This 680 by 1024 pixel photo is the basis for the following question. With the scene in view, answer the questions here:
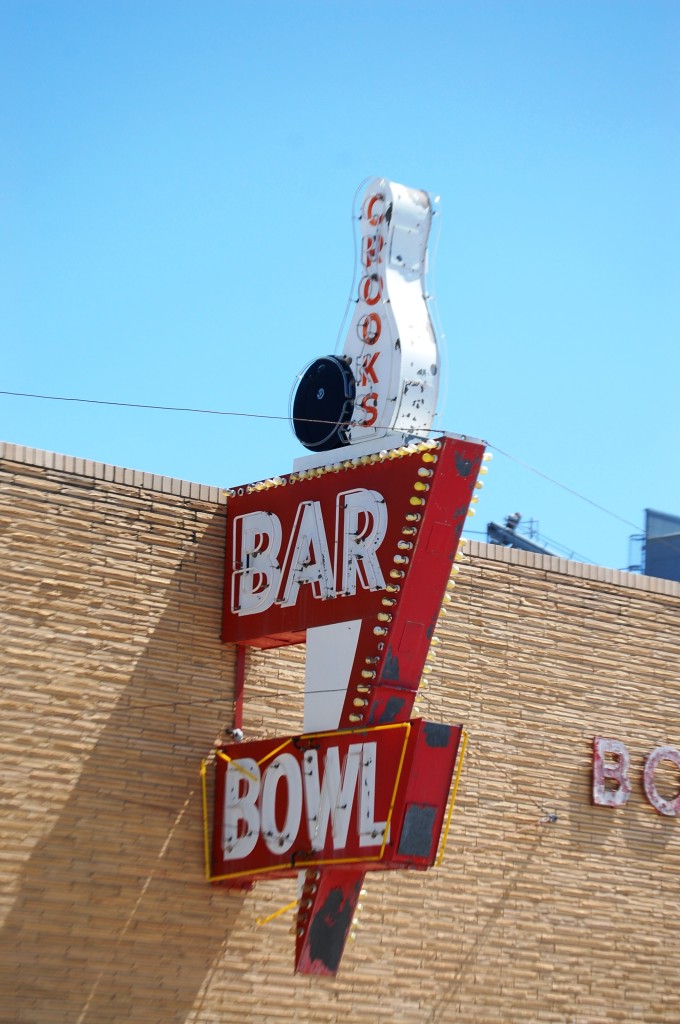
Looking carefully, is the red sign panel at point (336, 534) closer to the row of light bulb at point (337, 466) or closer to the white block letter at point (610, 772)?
the row of light bulb at point (337, 466)

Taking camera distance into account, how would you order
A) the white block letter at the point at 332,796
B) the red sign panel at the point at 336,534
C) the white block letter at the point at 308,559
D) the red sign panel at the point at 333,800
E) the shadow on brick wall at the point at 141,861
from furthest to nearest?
1. the white block letter at the point at 308,559
2. the red sign panel at the point at 336,534
3. the shadow on brick wall at the point at 141,861
4. the white block letter at the point at 332,796
5. the red sign panel at the point at 333,800

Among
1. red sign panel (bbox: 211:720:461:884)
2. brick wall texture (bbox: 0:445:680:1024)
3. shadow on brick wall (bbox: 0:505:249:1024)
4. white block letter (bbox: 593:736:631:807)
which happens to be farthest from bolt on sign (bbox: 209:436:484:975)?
white block letter (bbox: 593:736:631:807)

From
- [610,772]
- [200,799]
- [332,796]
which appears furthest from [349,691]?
[610,772]

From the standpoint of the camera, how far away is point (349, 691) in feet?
57.8

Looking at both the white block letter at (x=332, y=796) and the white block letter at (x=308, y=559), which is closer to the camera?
the white block letter at (x=332, y=796)

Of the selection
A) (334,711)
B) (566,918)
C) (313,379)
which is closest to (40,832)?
(334,711)

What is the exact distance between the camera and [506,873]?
21172mm

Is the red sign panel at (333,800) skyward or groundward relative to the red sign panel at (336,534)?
groundward

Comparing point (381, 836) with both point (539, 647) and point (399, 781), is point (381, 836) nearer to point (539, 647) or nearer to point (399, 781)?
point (399, 781)

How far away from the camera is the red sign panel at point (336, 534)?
17766mm

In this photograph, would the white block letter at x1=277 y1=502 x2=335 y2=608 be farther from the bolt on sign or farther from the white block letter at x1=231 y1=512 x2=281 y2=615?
the white block letter at x1=231 y1=512 x2=281 y2=615

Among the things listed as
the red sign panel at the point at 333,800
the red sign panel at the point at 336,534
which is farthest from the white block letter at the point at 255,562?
the red sign panel at the point at 333,800

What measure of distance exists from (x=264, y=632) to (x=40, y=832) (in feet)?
10.4

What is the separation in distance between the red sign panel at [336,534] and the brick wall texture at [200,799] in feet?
1.52
